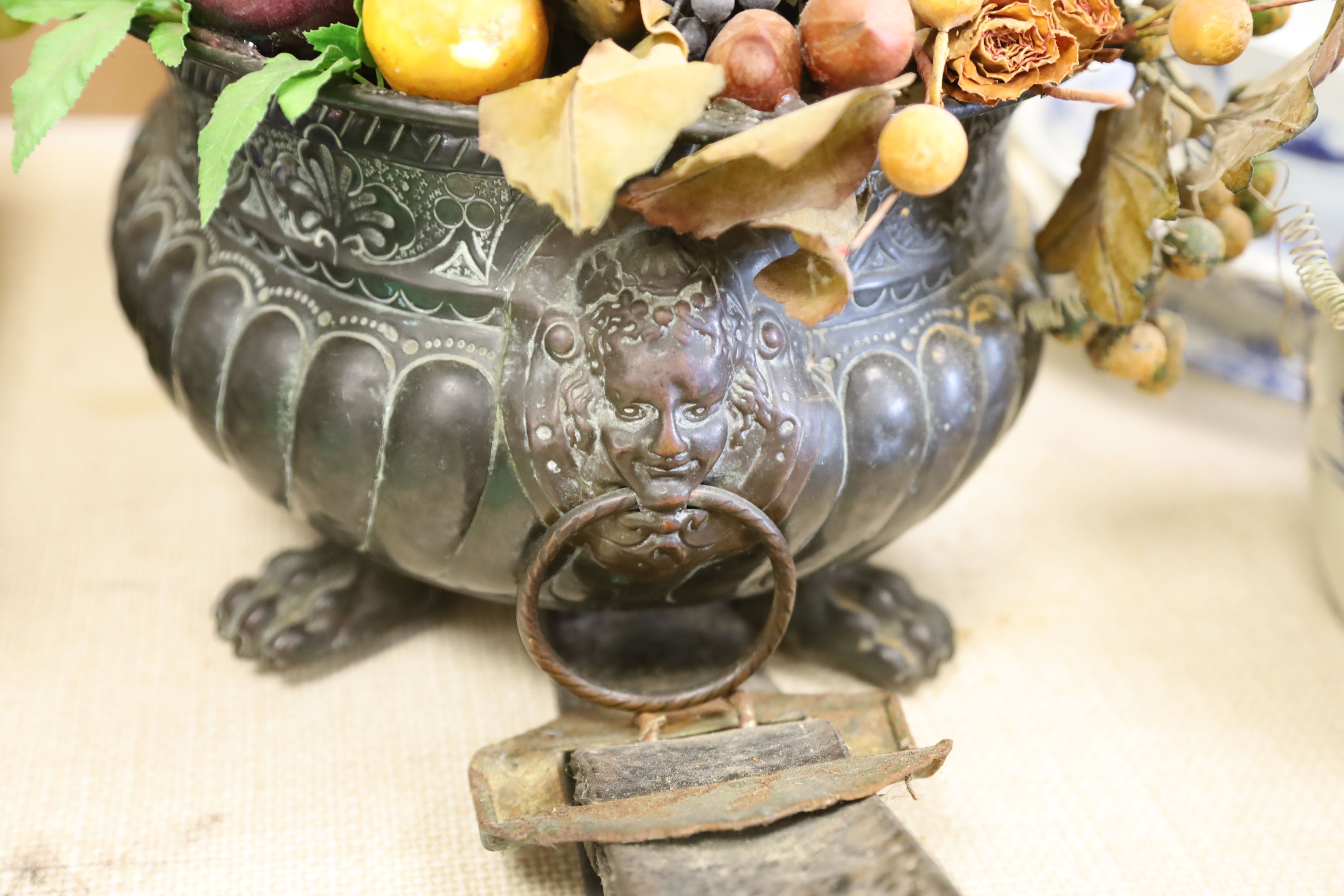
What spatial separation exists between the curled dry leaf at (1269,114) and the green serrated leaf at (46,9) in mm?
594

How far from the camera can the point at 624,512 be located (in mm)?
625

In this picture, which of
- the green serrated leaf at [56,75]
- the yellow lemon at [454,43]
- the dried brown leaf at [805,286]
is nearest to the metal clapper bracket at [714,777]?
the dried brown leaf at [805,286]

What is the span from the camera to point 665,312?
59 centimetres

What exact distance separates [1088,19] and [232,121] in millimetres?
407

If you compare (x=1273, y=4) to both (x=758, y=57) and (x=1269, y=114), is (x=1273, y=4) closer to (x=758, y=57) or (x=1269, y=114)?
(x=1269, y=114)

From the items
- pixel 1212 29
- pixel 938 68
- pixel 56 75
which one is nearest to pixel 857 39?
pixel 938 68

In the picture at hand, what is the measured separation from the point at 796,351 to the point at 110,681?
52 centimetres

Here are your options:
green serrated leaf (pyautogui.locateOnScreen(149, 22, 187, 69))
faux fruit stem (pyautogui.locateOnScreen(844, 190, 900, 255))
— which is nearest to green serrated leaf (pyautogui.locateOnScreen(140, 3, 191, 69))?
green serrated leaf (pyautogui.locateOnScreen(149, 22, 187, 69))

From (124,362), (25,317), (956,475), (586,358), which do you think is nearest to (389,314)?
(586,358)

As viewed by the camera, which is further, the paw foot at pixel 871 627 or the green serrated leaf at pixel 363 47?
the paw foot at pixel 871 627

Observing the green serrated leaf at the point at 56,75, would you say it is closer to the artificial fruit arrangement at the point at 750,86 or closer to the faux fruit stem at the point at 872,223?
the artificial fruit arrangement at the point at 750,86

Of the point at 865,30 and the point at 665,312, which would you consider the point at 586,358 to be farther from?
the point at 865,30

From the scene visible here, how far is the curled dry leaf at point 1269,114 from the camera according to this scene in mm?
593

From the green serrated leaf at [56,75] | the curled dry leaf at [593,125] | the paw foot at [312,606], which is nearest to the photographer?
the curled dry leaf at [593,125]
